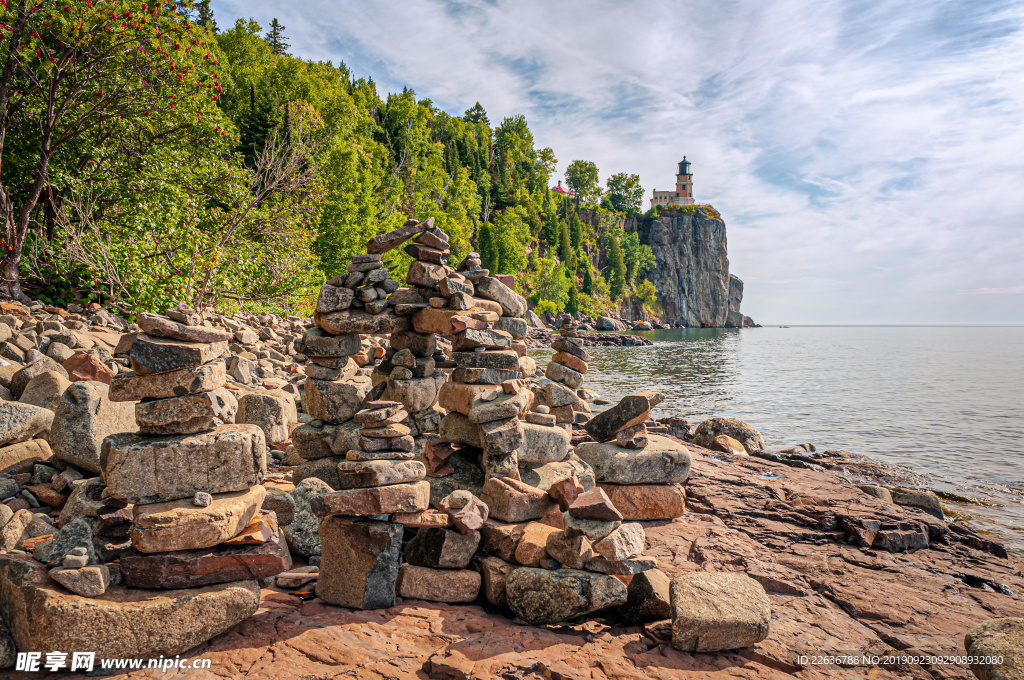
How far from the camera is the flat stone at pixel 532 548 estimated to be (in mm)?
4766

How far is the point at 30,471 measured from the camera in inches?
222

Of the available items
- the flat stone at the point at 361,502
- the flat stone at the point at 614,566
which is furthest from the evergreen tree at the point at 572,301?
the flat stone at the point at 361,502

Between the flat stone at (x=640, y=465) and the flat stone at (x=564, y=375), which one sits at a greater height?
the flat stone at (x=564, y=375)

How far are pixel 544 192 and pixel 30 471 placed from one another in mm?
91584

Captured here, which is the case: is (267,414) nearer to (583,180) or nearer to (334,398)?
(334,398)

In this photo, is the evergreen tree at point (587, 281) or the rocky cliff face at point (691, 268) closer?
the evergreen tree at point (587, 281)

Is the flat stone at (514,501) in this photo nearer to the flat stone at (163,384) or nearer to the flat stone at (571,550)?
the flat stone at (571,550)

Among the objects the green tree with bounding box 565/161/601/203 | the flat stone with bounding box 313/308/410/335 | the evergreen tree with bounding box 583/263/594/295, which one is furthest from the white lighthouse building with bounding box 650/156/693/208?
the flat stone with bounding box 313/308/410/335

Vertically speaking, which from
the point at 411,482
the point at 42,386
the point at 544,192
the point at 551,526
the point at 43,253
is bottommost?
the point at 551,526

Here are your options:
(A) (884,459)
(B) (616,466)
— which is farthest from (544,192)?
(B) (616,466)

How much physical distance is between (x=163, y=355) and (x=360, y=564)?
8.13 ft

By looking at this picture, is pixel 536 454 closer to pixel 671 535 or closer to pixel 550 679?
pixel 671 535

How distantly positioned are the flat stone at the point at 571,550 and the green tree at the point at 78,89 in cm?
1425

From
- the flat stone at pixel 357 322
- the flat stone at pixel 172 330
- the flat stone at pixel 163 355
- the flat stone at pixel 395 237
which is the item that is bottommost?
the flat stone at pixel 163 355
